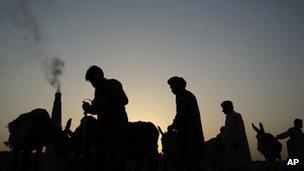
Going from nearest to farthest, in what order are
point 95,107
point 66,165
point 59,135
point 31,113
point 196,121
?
point 95,107, point 196,121, point 31,113, point 59,135, point 66,165

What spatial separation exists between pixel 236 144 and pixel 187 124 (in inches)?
56.5

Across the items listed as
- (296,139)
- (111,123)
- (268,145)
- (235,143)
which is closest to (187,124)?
(235,143)

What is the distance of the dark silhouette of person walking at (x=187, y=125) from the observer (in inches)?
281

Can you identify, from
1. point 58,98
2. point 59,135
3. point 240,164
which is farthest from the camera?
point 58,98

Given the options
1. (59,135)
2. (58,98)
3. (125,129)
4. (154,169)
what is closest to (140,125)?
(154,169)

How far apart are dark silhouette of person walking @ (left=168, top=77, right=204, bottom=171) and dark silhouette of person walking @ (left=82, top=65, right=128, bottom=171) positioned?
5.47 feet

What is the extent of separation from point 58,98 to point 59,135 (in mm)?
18466

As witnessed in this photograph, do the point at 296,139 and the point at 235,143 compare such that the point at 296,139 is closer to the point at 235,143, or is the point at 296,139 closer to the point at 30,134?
the point at 235,143

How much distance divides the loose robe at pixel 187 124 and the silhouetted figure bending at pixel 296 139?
5.81 metres

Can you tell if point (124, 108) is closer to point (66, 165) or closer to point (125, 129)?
point (125, 129)

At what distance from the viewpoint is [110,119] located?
5859mm

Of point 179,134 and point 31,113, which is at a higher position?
point 31,113

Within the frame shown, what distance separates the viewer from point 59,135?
12469 millimetres

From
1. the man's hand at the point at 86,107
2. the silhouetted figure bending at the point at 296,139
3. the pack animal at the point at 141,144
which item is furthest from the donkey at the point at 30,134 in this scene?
the silhouetted figure bending at the point at 296,139
